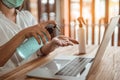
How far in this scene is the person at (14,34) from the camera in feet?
3.57

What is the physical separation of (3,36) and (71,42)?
454mm

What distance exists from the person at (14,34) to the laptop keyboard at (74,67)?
12cm

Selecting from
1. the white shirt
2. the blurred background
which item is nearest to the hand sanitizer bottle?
the white shirt

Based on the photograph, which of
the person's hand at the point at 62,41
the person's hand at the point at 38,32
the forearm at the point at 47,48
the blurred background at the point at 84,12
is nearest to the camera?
the person's hand at the point at 38,32

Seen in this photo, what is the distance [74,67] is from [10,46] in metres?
0.37

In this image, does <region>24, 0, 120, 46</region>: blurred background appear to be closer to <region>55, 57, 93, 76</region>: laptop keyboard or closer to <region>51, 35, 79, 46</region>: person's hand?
<region>51, 35, 79, 46</region>: person's hand

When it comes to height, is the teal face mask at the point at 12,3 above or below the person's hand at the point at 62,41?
above

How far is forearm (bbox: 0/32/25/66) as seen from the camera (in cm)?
110

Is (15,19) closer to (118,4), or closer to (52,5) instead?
(52,5)

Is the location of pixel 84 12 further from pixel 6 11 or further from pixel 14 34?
pixel 14 34

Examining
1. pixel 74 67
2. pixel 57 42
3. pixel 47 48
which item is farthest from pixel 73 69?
pixel 47 48

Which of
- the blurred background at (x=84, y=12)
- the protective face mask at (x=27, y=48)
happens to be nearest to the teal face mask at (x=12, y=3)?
the protective face mask at (x=27, y=48)

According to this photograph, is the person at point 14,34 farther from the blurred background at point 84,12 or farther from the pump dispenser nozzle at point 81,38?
the blurred background at point 84,12

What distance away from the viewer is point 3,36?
149 cm
